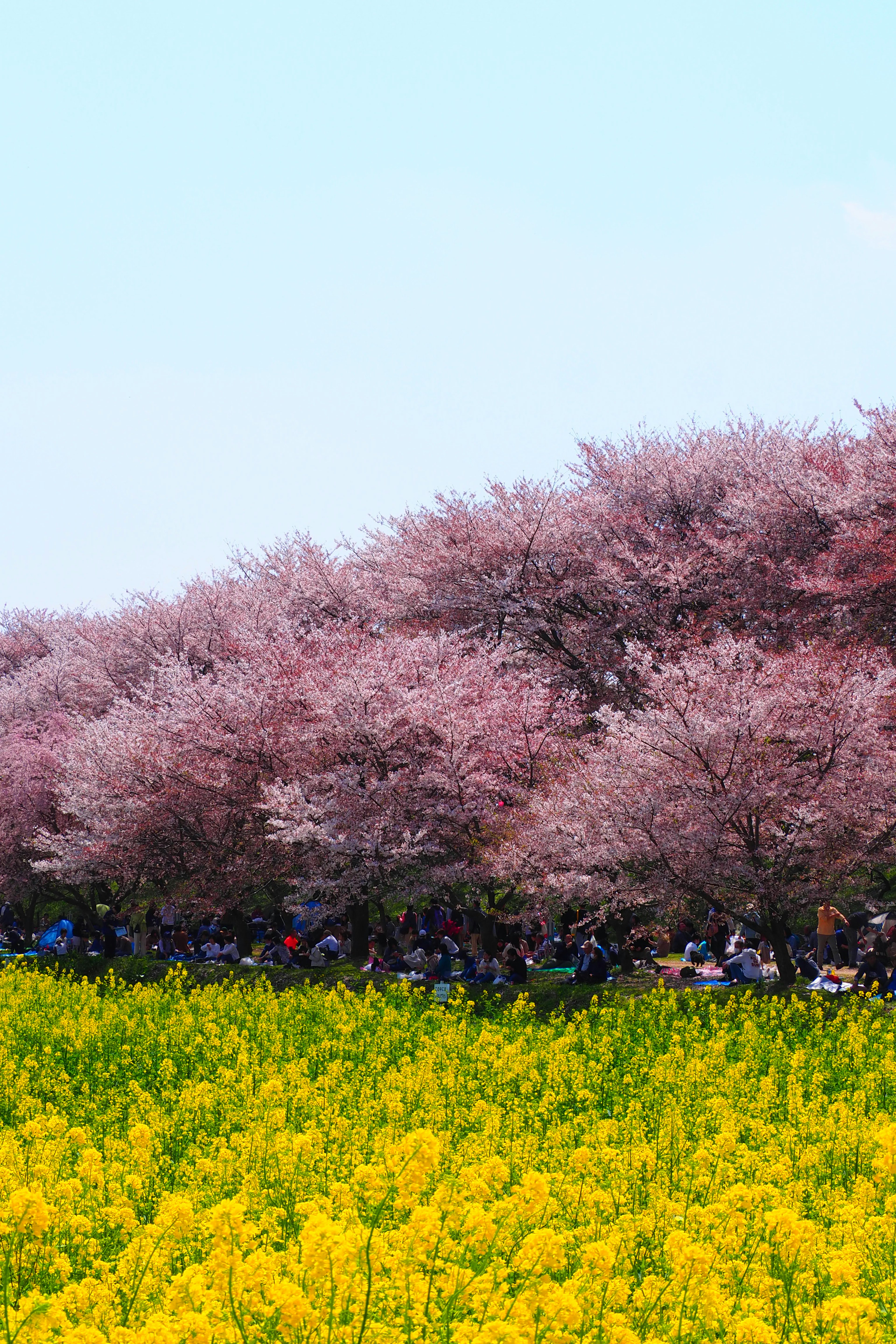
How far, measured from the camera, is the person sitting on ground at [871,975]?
62.1 feet

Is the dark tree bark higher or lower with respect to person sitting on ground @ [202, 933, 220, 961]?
lower

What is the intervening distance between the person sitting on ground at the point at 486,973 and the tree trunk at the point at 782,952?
5341 millimetres

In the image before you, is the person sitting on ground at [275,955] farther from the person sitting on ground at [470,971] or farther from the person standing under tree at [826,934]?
the person standing under tree at [826,934]

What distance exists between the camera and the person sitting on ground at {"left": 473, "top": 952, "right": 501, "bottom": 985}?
22.9 metres

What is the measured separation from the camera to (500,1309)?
5980 millimetres

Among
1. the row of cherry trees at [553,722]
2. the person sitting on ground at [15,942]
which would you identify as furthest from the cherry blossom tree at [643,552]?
the person sitting on ground at [15,942]

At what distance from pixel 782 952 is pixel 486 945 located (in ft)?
22.8

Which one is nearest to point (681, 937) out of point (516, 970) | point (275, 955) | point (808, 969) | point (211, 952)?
point (516, 970)

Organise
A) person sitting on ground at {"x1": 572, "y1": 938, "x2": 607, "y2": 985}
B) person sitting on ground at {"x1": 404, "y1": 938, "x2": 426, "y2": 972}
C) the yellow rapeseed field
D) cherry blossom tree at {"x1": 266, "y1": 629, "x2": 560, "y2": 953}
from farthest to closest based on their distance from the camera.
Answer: cherry blossom tree at {"x1": 266, "y1": 629, "x2": 560, "y2": 953} → person sitting on ground at {"x1": 404, "y1": 938, "x2": 426, "y2": 972} → person sitting on ground at {"x1": 572, "y1": 938, "x2": 607, "y2": 985} → the yellow rapeseed field

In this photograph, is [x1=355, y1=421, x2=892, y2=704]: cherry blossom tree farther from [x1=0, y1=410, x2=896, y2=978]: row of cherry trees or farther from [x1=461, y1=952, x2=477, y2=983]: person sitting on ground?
[x1=461, y1=952, x2=477, y2=983]: person sitting on ground

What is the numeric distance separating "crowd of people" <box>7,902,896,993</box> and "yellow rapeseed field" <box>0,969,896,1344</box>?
4.71 m

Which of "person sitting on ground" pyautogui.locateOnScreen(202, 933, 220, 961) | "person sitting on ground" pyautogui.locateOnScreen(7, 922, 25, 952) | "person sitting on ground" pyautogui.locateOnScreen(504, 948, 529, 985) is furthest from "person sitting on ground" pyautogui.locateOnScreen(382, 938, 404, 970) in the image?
"person sitting on ground" pyautogui.locateOnScreen(7, 922, 25, 952)

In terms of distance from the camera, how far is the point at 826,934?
2328 cm

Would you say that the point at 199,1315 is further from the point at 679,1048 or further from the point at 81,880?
the point at 81,880
